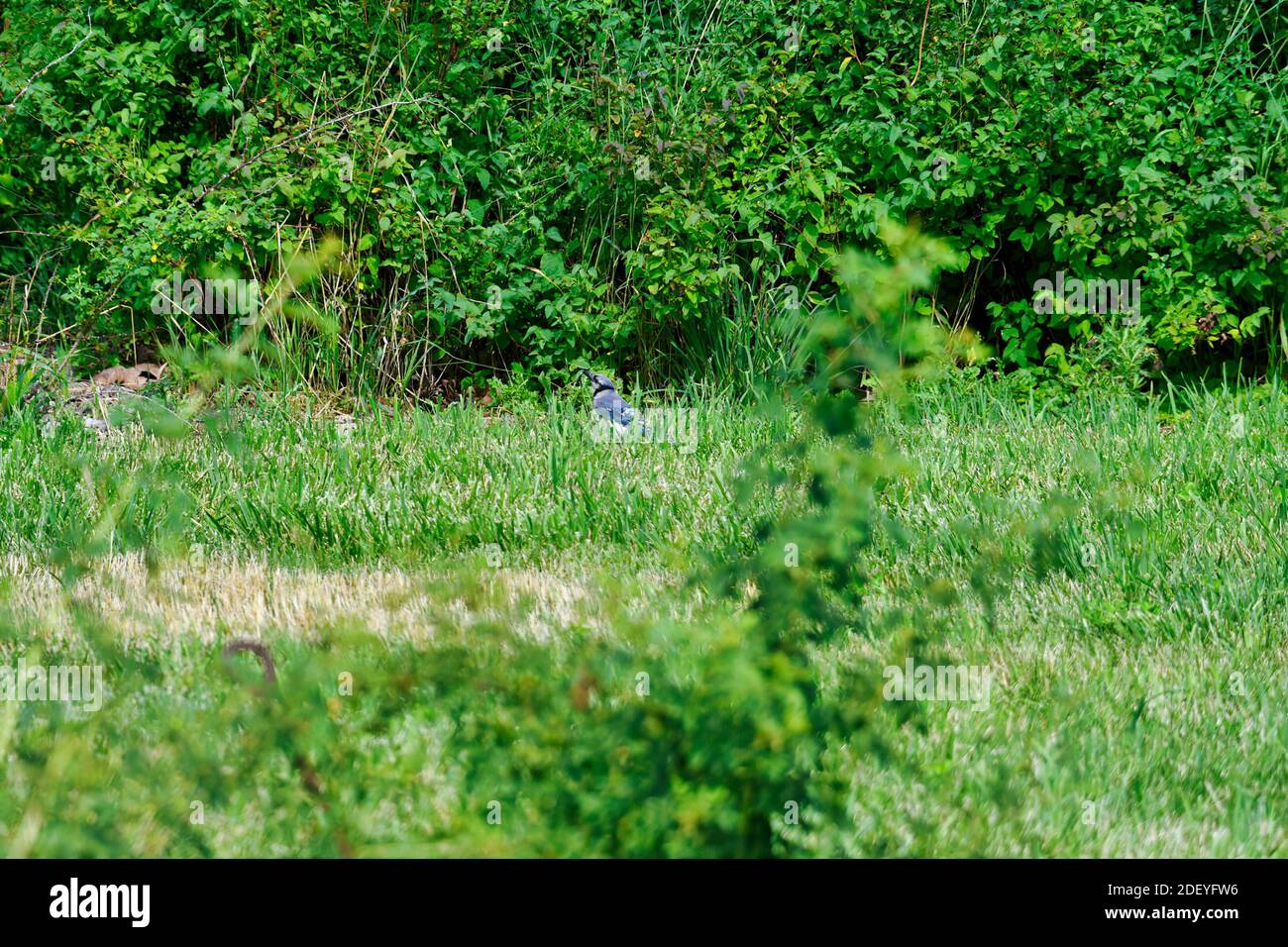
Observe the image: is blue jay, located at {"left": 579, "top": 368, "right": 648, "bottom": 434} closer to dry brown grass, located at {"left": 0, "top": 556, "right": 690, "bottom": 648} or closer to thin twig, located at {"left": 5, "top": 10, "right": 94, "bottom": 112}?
dry brown grass, located at {"left": 0, "top": 556, "right": 690, "bottom": 648}

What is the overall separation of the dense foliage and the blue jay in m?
0.28

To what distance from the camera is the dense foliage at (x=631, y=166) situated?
6.14 m

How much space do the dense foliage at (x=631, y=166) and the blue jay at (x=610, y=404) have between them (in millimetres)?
275

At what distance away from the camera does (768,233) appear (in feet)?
20.5

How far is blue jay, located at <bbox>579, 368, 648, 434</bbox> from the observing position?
5524mm

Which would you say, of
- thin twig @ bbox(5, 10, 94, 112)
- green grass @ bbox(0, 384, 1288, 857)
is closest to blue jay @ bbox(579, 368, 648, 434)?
green grass @ bbox(0, 384, 1288, 857)

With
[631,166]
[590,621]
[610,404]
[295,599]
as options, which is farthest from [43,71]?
[590,621]

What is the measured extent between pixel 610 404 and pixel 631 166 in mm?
1301

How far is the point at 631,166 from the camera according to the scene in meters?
6.29

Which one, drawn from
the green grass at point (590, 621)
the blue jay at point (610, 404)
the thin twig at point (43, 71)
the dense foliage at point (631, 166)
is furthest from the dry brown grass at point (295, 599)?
the thin twig at point (43, 71)

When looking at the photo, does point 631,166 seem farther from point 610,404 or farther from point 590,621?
point 590,621

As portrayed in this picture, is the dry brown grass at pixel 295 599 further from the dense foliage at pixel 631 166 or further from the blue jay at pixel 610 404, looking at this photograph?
the dense foliage at pixel 631 166

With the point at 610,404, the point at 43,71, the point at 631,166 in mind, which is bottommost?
the point at 610,404
